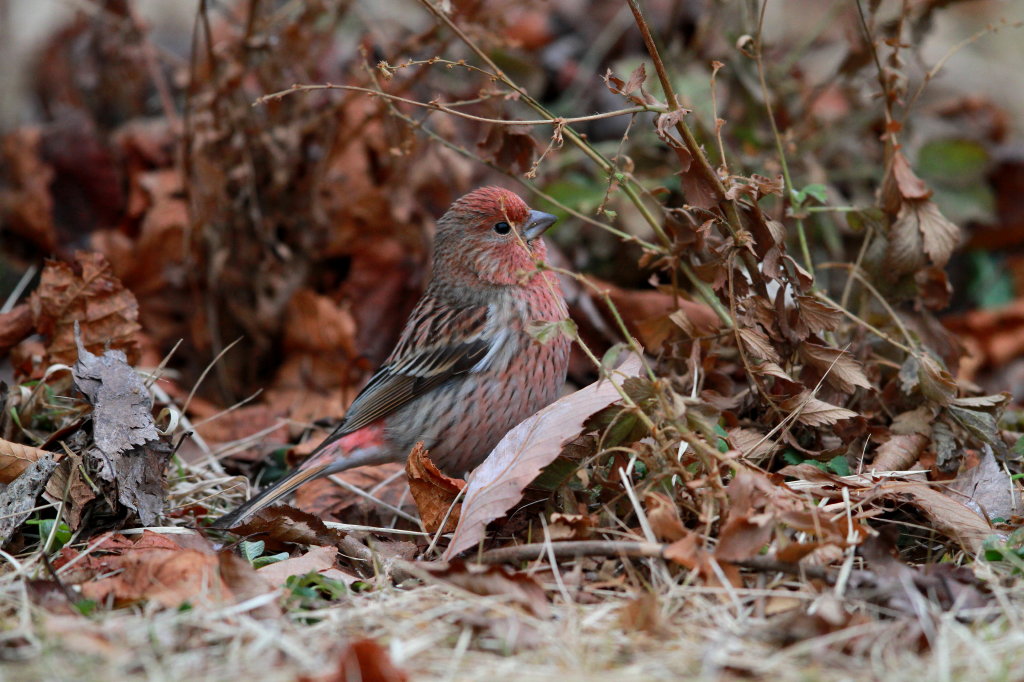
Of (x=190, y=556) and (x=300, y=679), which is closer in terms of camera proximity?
(x=300, y=679)

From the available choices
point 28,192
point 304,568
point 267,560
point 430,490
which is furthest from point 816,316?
point 28,192

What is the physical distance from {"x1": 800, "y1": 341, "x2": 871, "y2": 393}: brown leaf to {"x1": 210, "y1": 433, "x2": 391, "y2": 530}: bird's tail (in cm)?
181

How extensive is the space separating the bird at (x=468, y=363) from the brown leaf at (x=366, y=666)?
168cm

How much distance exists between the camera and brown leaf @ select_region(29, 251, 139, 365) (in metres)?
4.30

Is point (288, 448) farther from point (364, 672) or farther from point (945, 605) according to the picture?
point (945, 605)

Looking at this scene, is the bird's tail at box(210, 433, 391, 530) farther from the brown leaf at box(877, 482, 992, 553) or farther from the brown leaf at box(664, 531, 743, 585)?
the brown leaf at box(877, 482, 992, 553)

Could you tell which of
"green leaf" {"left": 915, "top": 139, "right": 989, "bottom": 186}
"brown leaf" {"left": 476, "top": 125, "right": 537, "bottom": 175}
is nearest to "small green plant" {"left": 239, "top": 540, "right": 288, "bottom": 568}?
"brown leaf" {"left": 476, "top": 125, "right": 537, "bottom": 175}

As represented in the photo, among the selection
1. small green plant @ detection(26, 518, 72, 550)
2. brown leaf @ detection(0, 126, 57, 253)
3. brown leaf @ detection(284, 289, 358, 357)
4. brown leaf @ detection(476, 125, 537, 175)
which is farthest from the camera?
brown leaf @ detection(0, 126, 57, 253)

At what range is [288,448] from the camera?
473 centimetres

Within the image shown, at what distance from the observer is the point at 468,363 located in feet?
14.2

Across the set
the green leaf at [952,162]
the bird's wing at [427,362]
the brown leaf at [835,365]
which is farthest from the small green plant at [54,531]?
the green leaf at [952,162]

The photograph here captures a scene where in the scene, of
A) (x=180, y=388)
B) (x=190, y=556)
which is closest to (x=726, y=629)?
(x=190, y=556)

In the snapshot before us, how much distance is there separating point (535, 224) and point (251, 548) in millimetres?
1787

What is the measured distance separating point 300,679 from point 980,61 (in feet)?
28.0
